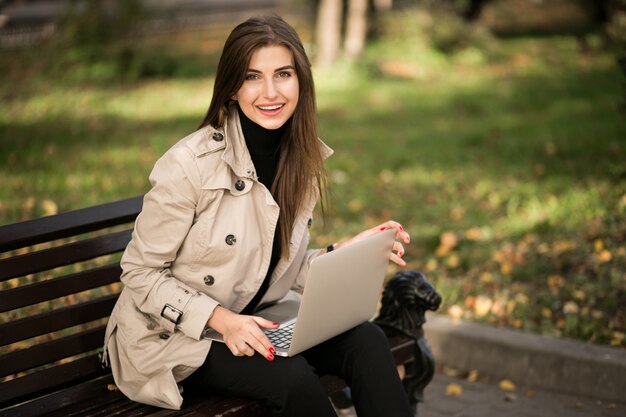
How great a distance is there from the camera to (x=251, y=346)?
2793mm

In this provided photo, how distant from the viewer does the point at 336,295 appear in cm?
290

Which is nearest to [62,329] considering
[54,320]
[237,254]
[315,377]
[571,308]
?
[54,320]

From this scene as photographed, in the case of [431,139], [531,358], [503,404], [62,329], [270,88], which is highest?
[270,88]

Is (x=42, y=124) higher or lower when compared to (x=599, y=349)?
higher

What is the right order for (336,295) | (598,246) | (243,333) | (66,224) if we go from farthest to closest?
(598,246) → (66,224) → (336,295) → (243,333)

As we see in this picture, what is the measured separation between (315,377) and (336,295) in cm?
27

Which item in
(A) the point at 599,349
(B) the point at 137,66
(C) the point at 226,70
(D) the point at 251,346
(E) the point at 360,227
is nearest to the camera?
(D) the point at 251,346

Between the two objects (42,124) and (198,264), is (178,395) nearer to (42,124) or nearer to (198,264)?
(198,264)

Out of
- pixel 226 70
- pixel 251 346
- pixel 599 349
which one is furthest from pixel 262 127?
pixel 599 349

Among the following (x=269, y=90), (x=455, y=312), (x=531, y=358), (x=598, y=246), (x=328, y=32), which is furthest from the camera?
(x=328, y=32)

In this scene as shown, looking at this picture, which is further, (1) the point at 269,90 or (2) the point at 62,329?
(2) the point at 62,329

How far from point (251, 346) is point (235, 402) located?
237 millimetres

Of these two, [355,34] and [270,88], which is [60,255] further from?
[355,34]

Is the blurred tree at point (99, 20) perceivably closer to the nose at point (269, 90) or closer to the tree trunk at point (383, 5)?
the nose at point (269, 90)
